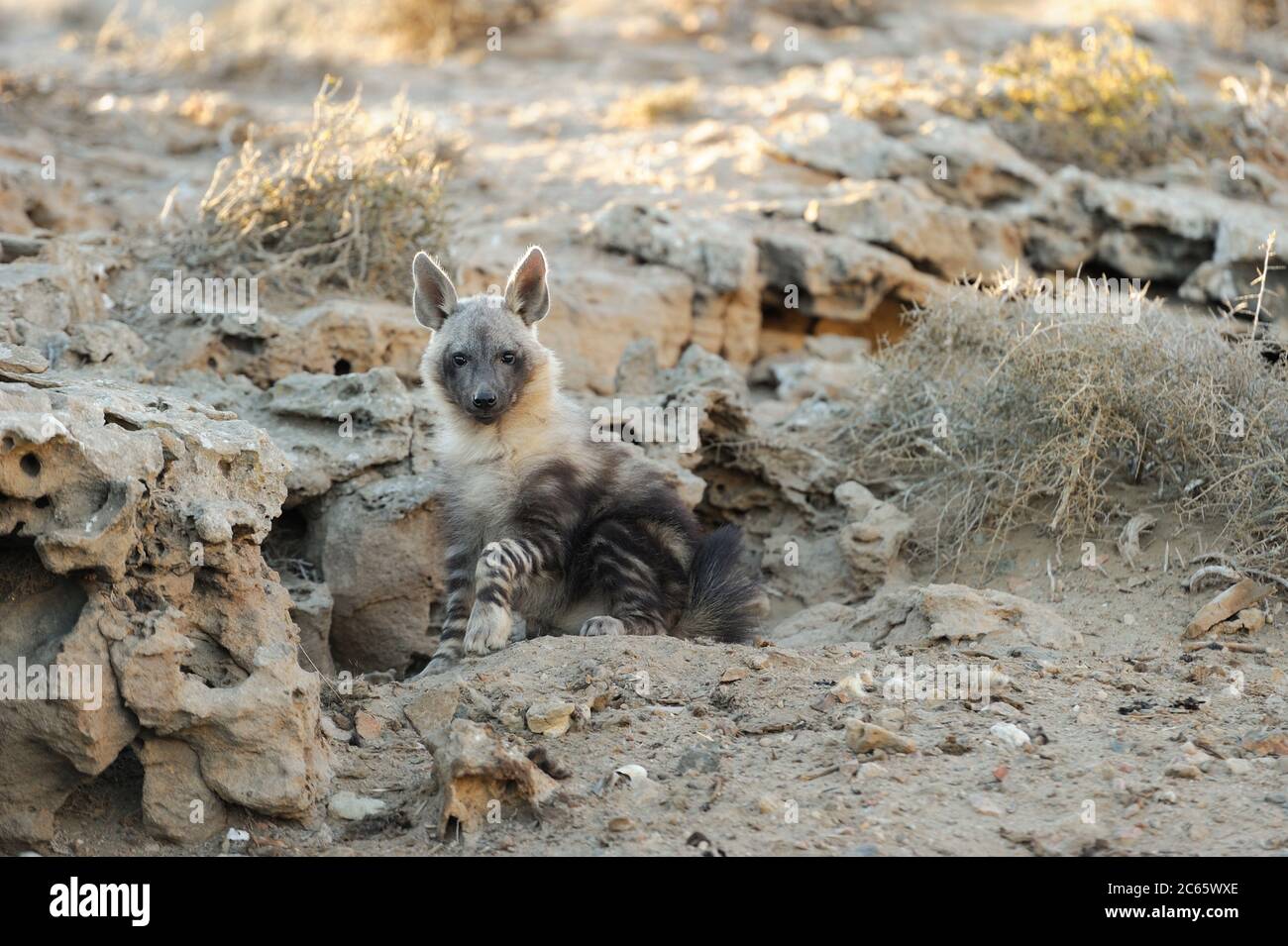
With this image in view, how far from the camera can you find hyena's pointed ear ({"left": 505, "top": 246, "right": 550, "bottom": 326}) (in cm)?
671

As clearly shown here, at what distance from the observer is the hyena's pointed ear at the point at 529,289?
6711 millimetres

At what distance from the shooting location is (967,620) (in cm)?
590

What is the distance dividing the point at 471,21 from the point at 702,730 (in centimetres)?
1264

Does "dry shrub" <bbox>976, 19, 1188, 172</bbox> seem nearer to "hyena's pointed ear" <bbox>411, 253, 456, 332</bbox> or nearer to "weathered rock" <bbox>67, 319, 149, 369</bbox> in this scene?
"hyena's pointed ear" <bbox>411, 253, 456, 332</bbox>

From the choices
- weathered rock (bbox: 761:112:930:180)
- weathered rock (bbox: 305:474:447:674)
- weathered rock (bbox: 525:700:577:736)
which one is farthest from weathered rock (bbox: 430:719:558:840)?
weathered rock (bbox: 761:112:930:180)

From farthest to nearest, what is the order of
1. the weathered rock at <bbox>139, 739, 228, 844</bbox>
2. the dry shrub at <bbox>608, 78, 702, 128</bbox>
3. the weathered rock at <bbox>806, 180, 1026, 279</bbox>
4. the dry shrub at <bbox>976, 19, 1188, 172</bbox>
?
the dry shrub at <bbox>608, 78, 702, 128</bbox>, the dry shrub at <bbox>976, 19, 1188, 172</bbox>, the weathered rock at <bbox>806, 180, 1026, 279</bbox>, the weathered rock at <bbox>139, 739, 228, 844</bbox>

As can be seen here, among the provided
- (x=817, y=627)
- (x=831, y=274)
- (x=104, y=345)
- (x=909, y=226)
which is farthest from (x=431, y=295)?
(x=909, y=226)

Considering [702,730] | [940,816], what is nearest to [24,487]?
[702,730]

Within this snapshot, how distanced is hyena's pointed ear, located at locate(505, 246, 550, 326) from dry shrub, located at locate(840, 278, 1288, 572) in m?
2.13

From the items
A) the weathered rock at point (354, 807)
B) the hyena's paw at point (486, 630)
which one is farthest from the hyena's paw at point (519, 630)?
the weathered rock at point (354, 807)

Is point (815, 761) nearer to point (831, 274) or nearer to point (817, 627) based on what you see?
point (817, 627)

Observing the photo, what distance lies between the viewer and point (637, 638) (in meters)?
Result: 5.68

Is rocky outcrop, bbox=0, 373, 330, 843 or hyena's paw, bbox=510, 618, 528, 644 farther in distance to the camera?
hyena's paw, bbox=510, 618, 528, 644

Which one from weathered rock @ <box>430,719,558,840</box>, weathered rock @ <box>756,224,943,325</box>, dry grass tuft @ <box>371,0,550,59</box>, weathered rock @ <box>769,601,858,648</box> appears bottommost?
weathered rock @ <box>430,719,558,840</box>
